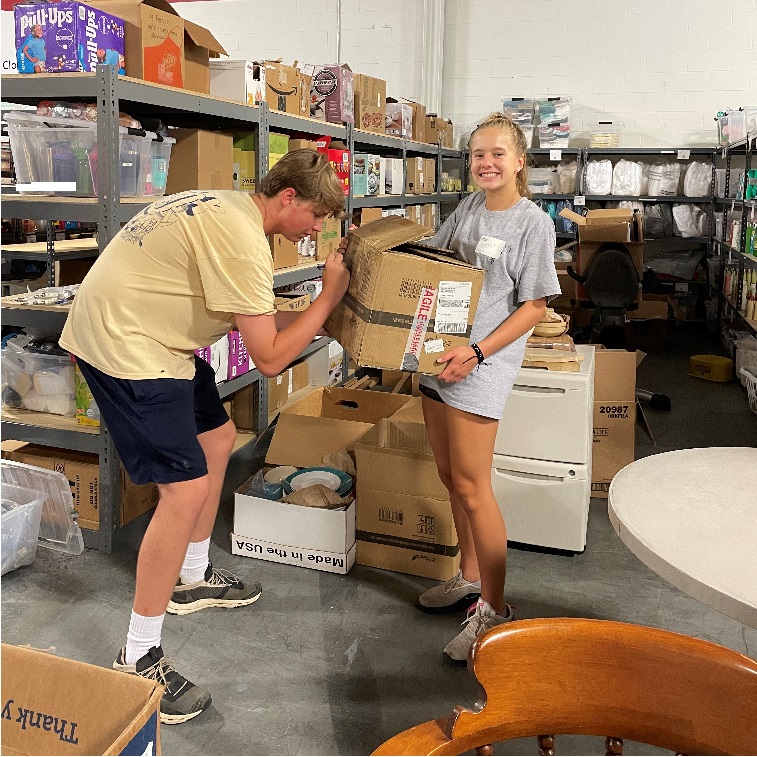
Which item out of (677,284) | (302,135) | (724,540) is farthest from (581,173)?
(724,540)

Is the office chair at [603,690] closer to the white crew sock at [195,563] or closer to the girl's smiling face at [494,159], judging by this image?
the girl's smiling face at [494,159]

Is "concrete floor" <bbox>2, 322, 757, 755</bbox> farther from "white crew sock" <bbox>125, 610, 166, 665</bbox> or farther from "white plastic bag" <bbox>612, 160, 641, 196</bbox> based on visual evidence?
"white plastic bag" <bbox>612, 160, 641, 196</bbox>

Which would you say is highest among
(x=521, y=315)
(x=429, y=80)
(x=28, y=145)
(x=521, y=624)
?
(x=429, y=80)

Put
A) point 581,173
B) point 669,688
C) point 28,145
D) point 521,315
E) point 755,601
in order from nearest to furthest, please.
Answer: point 669,688, point 755,601, point 521,315, point 28,145, point 581,173

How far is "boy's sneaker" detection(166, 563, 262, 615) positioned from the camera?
8.63ft

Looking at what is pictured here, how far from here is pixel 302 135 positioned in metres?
4.72

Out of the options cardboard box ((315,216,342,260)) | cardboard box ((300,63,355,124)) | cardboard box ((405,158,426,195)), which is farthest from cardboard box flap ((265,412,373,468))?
cardboard box ((405,158,426,195))

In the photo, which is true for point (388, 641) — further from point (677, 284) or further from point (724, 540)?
point (677, 284)

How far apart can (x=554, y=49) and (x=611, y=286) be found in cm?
397

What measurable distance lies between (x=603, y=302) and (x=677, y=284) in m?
3.25

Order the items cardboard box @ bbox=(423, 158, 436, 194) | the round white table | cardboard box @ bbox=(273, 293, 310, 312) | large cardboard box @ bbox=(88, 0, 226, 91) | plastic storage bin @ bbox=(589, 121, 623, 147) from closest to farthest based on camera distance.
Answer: the round white table, large cardboard box @ bbox=(88, 0, 226, 91), cardboard box @ bbox=(273, 293, 310, 312), cardboard box @ bbox=(423, 158, 436, 194), plastic storage bin @ bbox=(589, 121, 623, 147)

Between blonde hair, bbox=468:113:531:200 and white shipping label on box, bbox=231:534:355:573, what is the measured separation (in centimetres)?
143

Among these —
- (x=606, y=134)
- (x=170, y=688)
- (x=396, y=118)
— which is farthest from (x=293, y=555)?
(x=606, y=134)

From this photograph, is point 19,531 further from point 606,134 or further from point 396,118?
point 606,134
